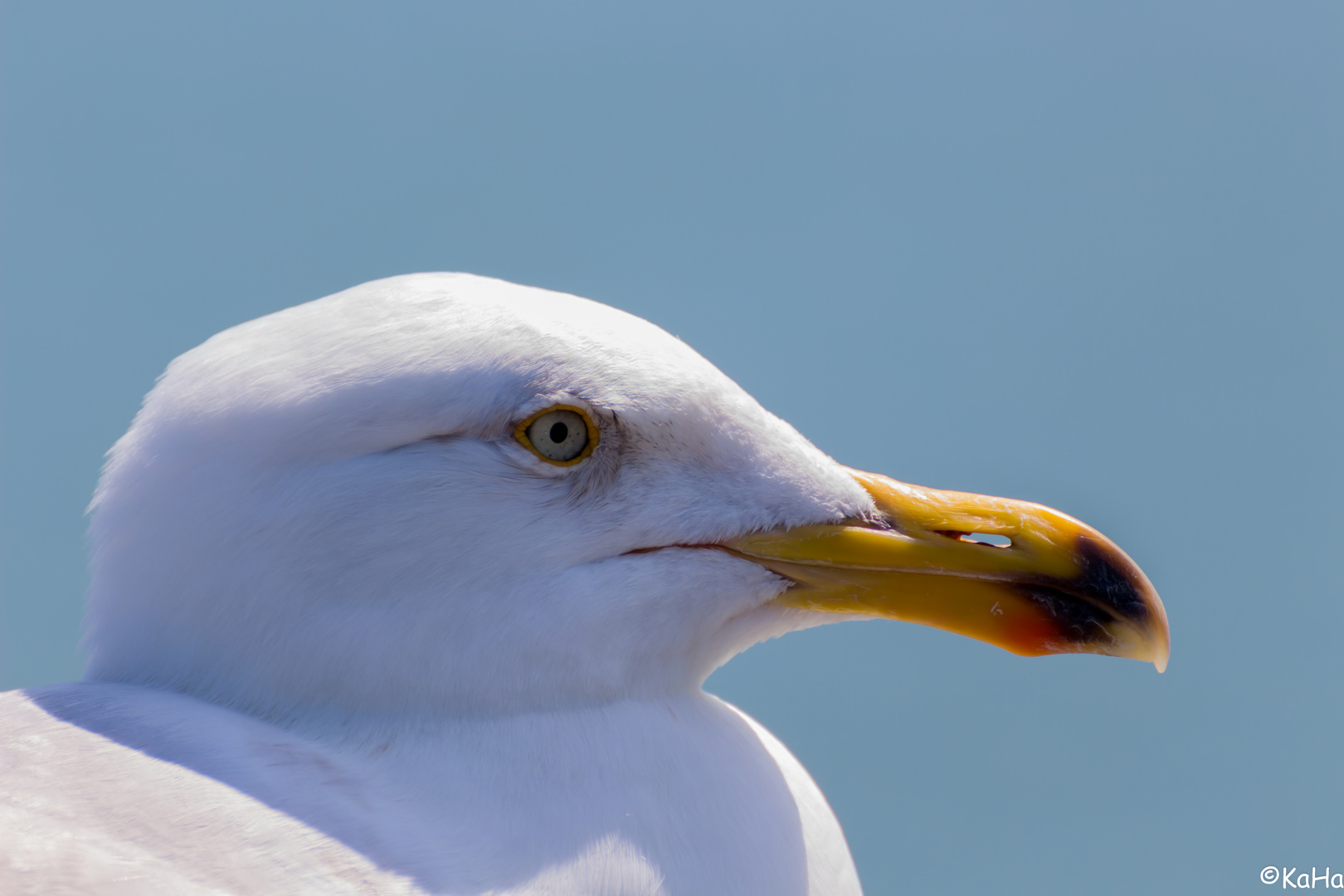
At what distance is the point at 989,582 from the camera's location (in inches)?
37.3

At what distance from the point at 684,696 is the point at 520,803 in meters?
0.19

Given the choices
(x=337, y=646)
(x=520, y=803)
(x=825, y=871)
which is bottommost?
(x=825, y=871)

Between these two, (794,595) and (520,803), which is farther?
(794,595)

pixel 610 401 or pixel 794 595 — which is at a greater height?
pixel 610 401

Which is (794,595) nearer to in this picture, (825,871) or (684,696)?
(684,696)

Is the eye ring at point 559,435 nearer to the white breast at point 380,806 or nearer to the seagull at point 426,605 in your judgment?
the seagull at point 426,605

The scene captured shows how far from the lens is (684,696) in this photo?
938mm

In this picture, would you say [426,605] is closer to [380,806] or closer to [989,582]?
[380,806]

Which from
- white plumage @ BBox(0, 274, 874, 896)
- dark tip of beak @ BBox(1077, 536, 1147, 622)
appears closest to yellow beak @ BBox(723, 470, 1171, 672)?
dark tip of beak @ BBox(1077, 536, 1147, 622)

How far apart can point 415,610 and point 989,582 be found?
486 mm

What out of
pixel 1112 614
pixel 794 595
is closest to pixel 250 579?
pixel 794 595

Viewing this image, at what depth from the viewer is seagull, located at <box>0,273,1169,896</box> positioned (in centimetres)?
77

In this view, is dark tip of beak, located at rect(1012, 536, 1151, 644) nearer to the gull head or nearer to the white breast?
the gull head

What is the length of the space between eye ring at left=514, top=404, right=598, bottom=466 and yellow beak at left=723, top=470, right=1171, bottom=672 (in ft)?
0.63
